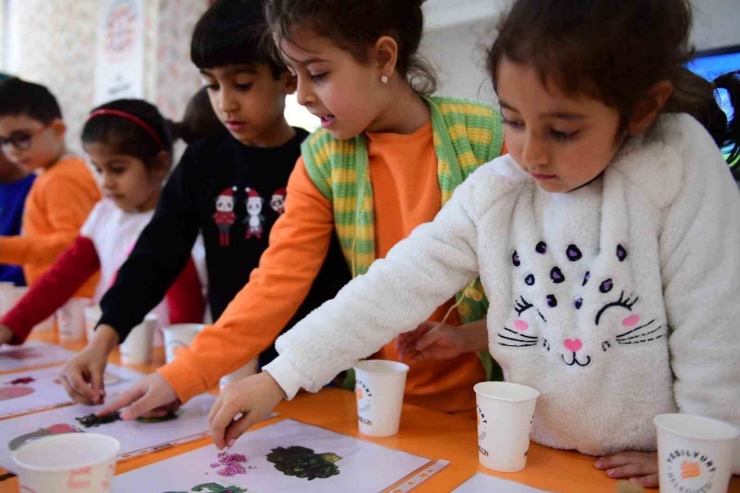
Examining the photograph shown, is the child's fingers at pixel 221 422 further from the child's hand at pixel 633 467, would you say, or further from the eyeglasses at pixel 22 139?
the eyeglasses at pixel 22 139

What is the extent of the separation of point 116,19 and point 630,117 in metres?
3.22

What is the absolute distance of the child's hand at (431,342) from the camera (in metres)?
0.90

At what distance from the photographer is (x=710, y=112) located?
0.83 meters

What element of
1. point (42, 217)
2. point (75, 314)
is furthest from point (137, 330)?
point (42, 217)

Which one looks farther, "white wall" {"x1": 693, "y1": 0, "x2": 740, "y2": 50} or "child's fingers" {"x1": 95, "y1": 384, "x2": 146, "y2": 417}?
"white wall" {"x1": 693, "y1": 0, "x2": 740, "y2": 50}

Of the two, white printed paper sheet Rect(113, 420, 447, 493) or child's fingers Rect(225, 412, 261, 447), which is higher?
child's fingers Rect(225, 412, 261, 447)

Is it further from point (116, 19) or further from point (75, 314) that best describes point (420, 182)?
point (116, 19)

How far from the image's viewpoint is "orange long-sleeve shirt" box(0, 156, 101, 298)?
1.75 metres

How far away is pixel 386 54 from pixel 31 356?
3.44ft

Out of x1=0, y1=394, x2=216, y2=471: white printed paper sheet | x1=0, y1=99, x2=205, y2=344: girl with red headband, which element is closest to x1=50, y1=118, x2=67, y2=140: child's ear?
x1=0, y1=99, x2=205, y2=344: girl with red headband

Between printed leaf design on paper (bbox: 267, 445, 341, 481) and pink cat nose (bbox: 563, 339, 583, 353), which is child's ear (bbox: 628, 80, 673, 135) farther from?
printed leaf design on paper (bbox: 267, 445, 341, 481)

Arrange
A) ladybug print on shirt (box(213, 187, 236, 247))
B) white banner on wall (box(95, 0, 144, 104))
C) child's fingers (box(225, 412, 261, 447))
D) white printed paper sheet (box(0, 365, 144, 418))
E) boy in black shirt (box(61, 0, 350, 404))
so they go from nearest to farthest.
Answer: child's fingers (box(225, 412, 261, 447)) → white printed paper sheet (box(0, 365, 144, 418)) → boy in black shirt (box(61, 0, 350, 404)) → ladybug print on shirt (box(213, 187, 236, 247)) → white banner on wall (box(95, 0, 144, 104))

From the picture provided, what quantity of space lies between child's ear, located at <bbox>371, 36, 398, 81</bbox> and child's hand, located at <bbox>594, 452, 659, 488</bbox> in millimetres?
658

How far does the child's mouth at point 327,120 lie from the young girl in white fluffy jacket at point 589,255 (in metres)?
0.25
